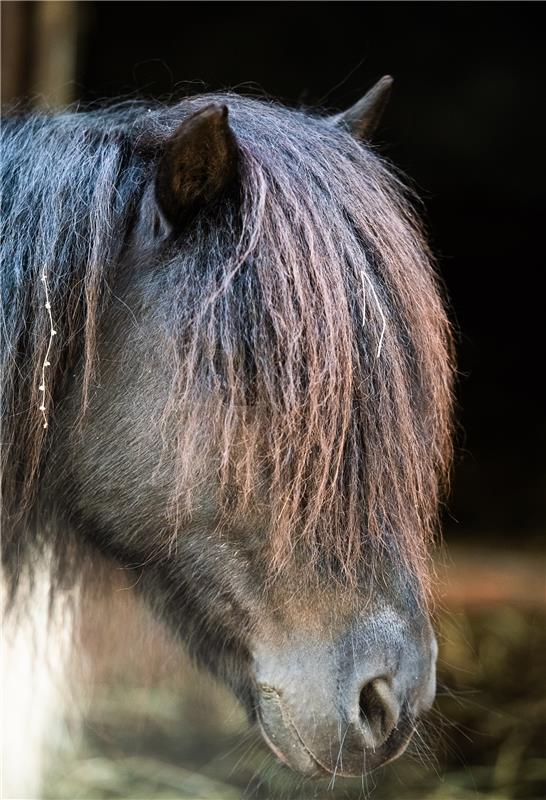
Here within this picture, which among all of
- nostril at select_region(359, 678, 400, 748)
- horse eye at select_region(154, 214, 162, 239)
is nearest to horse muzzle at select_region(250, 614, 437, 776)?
nostril at select_region(359, 678, 400, 748)

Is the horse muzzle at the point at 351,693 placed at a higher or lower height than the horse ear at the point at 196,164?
lower

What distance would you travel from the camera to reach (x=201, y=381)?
0.96m

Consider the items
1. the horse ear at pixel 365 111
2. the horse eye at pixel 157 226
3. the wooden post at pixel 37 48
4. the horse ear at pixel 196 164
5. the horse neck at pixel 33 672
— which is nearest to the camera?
the horse ear at pixel 196 164

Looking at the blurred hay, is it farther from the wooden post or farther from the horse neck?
the wooden post

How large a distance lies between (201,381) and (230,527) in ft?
0.59

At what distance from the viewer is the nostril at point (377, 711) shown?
915 millimetres

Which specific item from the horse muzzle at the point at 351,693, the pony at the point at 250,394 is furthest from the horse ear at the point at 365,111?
the horse muzzle at the point at 351,693

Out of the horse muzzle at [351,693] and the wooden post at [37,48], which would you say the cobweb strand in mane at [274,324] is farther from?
the wooden post at [37,48]

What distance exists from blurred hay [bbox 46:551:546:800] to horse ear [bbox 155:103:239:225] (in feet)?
Result: 2.14

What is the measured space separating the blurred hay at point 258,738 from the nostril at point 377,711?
0.16 m

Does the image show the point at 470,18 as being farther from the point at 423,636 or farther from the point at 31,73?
the point at 423,636

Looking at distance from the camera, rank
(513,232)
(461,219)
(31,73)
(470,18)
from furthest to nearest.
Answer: (461,219), (513,232), (470,18), (31,73)

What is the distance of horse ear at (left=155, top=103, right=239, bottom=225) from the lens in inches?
35.8

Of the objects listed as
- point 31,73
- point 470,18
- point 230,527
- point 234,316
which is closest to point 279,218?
point 234,316
